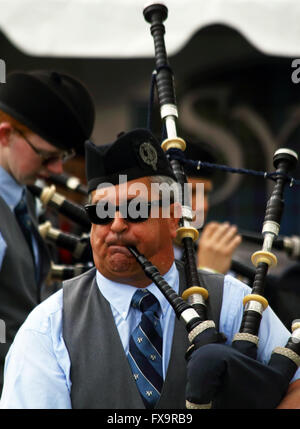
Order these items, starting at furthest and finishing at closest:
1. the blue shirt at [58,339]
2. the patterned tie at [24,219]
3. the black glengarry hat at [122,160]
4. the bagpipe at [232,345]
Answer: the patterned tie at [24,219] → the black glengarry hat at [122,160] → the blue shirt at [58,339] → the bagpipe at [232,345]

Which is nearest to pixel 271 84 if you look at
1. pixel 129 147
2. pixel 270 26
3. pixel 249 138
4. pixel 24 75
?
pixel 249 138

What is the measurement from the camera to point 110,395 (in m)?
2.06

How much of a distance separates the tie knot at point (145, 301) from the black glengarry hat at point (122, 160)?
325mm

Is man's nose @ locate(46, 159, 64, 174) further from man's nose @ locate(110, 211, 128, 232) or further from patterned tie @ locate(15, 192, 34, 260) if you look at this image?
man's nose @ locate(110, 211, 128, 232)

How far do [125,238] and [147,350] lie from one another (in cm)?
32

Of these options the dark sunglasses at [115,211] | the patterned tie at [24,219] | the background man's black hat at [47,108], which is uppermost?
the background man's black hat at [47,108]

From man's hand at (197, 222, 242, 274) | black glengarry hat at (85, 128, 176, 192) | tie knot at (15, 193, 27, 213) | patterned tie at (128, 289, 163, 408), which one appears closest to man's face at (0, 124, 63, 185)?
tie knot at (15, 193, 27, 213)

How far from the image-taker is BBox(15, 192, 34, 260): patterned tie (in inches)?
130

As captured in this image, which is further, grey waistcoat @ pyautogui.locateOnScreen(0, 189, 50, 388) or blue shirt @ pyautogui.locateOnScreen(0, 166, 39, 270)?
blue shirt @ pyautogui.locateOnScreen(0, 166, 39, 270)

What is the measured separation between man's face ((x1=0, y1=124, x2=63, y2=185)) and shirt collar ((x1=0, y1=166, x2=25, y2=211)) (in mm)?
29

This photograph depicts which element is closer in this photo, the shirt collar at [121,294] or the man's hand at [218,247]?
the shirt collar at [121,294]

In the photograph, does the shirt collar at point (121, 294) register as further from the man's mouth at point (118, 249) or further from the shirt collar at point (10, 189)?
the shirt collar at point (10, 189)

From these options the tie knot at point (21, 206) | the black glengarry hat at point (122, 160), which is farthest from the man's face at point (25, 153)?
the black glengarry hat at point (122, 160)

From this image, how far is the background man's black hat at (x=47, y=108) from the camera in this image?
3.22 metres
